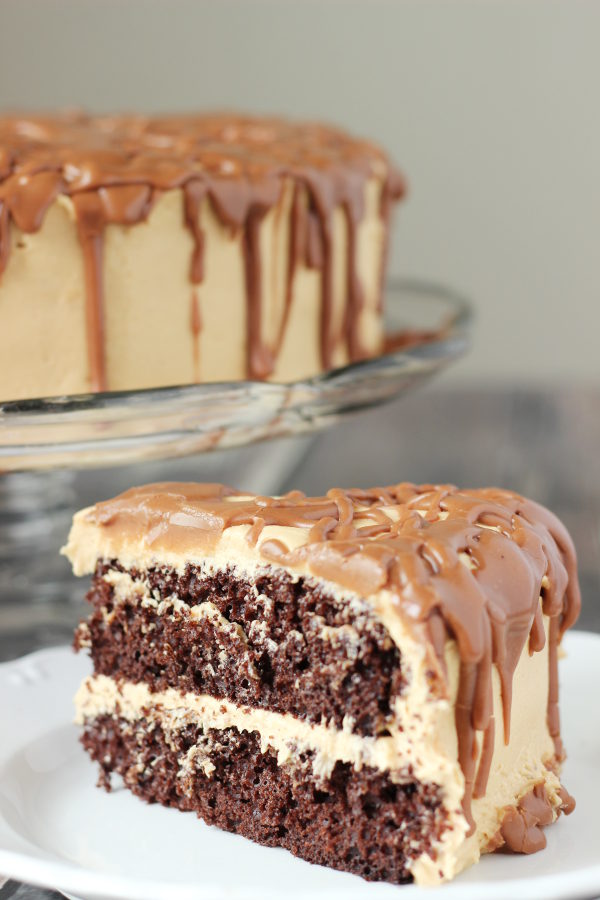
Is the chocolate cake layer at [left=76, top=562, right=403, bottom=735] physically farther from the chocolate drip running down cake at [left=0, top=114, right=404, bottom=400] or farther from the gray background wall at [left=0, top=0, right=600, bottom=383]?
the gray background wall at [left=0, top=0, right=600, bottom=383]

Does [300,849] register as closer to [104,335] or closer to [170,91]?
[104,335]

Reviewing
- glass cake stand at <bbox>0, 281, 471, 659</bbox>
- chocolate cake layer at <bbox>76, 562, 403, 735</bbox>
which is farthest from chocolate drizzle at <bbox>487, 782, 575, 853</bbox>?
glass cake stand at <bbox>0, 281, 471, 659</bbox>

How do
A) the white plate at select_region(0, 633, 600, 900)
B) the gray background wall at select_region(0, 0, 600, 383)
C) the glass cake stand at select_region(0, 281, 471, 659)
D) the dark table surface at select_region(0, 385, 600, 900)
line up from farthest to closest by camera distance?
the gray background wall at select_region(0, 0, 600, 383), the dark table surface at select_region(0, 385, 600, 900), the glass cake stand at select_region(0, 281, 471, 659), the white plate at select_region(0, 633, 600, 900)

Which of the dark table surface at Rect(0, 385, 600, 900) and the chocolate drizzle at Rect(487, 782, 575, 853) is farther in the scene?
the dark table surface at Rect(0, 385, 600, 900)

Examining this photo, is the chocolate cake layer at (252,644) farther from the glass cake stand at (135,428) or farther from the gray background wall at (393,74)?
the gray background wall at (393,74)

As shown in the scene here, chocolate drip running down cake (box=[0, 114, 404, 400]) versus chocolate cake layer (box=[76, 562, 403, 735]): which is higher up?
chocolate drip running down cake (box=[0, 114, 404, 400])

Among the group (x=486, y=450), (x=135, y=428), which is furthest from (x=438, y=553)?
(x=486, y=450)

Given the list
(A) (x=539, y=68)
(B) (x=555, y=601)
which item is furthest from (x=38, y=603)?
(A) (x=539, y=68)
